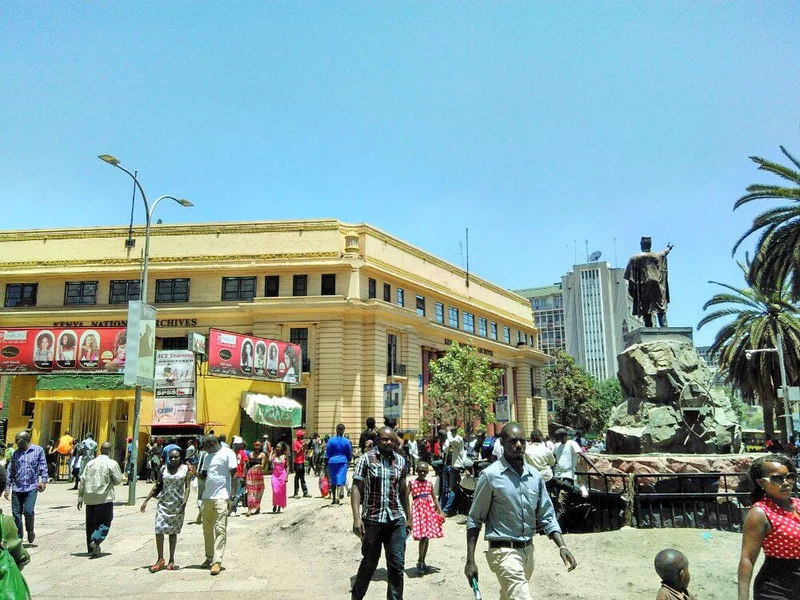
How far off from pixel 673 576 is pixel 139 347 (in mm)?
15159

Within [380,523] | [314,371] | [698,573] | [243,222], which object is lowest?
[698,573]

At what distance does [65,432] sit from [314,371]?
1303cm

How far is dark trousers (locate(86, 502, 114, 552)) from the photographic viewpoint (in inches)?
381

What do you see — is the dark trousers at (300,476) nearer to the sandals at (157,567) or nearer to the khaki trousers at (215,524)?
the sandals at (157,567)

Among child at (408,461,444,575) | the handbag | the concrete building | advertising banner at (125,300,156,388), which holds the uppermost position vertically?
the concrete building

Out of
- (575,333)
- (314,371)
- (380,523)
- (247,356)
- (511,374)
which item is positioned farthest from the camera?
(575,333)

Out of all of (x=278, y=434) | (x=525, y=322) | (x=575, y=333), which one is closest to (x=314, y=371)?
(x=278, y=434)

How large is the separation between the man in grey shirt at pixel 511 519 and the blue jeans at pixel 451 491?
23.9 feet

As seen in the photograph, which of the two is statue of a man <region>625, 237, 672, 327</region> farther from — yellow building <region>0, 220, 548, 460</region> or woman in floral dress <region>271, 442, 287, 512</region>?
yellow building <region>0, 220, 548, 460</region>

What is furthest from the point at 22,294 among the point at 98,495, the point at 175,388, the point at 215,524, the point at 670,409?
the point at 670,409

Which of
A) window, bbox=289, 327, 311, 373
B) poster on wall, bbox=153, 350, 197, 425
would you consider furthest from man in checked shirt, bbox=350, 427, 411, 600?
window, bbox=289, 327, 311, 373

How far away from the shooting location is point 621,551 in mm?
8281

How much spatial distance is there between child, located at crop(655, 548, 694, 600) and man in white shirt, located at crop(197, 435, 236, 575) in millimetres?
6315

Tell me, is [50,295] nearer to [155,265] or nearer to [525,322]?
[155,265]
